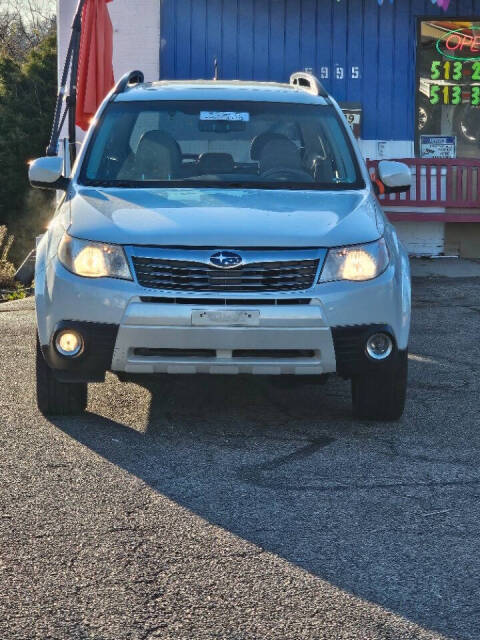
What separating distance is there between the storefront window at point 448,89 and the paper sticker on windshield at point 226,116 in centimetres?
1041

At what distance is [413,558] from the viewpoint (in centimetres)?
452

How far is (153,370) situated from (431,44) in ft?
41.1

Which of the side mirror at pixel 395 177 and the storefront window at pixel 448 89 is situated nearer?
the side mirror at pixel 395 177

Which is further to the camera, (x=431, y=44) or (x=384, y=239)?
(x=431, y=44)

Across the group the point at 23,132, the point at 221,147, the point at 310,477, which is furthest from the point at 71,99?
the point at 23,132

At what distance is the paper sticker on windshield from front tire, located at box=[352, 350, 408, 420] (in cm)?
193

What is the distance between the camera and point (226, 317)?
20.0 ft

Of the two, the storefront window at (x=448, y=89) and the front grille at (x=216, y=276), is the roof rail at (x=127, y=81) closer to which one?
the front grille at (x=216, y=276)

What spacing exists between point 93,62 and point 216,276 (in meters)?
8.31

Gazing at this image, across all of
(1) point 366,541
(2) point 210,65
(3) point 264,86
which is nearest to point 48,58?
(2) point 210,65

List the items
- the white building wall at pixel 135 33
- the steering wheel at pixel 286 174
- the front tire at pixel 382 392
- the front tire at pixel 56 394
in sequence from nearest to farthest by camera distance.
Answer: the front tire at pixel 382 392 < the front tire at pixel 56 394 < the steering wheel at pixel 286 174 < the white building wall at pixel 135 33

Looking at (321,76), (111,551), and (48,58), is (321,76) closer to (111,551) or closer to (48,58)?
(48,58)

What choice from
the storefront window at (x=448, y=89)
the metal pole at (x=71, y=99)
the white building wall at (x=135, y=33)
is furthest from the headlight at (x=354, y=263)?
the storefront window at (x=448, y=89)

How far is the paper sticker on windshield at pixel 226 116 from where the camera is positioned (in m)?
7.66
